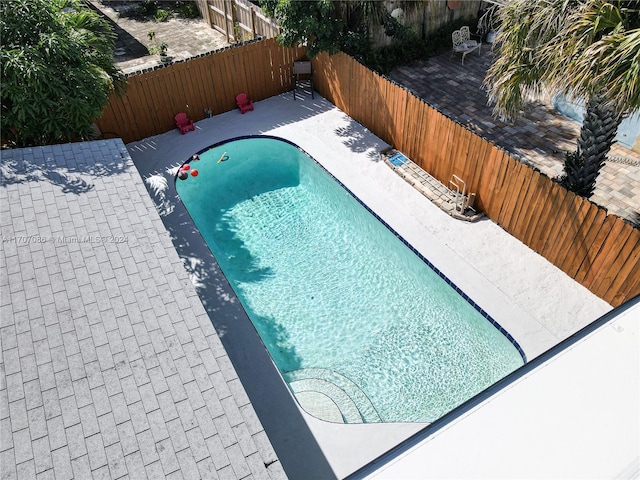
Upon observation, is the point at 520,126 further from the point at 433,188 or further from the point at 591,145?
the point at 591,145

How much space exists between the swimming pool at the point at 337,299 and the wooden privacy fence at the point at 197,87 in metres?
2.05

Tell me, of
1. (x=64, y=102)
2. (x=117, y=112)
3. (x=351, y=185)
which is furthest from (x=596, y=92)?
(x=117, y=112)

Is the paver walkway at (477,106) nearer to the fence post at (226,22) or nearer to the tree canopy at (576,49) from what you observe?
the fence post at (226,22)

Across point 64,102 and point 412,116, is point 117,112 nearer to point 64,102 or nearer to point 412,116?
point 64,102

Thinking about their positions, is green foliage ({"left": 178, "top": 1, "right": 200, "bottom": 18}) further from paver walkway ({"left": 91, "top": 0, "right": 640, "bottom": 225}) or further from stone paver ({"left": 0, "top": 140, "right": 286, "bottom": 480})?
stone paver ({"left": 0, "top": 140, "right": 286, "bottom": 480})

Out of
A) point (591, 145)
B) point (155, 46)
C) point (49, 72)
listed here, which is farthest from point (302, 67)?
point (591, 145)

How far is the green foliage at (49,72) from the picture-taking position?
36.6 feet

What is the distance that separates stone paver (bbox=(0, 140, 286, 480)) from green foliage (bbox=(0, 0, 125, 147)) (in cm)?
229

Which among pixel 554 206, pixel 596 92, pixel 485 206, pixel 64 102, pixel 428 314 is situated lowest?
pixel 428 314

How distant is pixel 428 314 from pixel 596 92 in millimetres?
5612

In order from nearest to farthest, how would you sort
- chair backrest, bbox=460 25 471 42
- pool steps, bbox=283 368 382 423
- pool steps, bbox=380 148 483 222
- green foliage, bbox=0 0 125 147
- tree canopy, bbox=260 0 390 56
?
pool steps, bbox=283 368 382 423, green foliage, bbox=0 0 125 147, pool steps, bbox=380 148 483 222, tree canopy, bbox=260 0 390 56, chair backrest, bbox=460 25 471 42

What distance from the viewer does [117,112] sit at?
1484 cm

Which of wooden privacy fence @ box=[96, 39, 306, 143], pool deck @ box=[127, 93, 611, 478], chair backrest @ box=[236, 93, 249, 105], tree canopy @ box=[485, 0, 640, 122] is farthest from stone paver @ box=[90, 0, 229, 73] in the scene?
tree canopy @ box=[485, 0, 640, 122]

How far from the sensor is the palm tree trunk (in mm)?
9922
